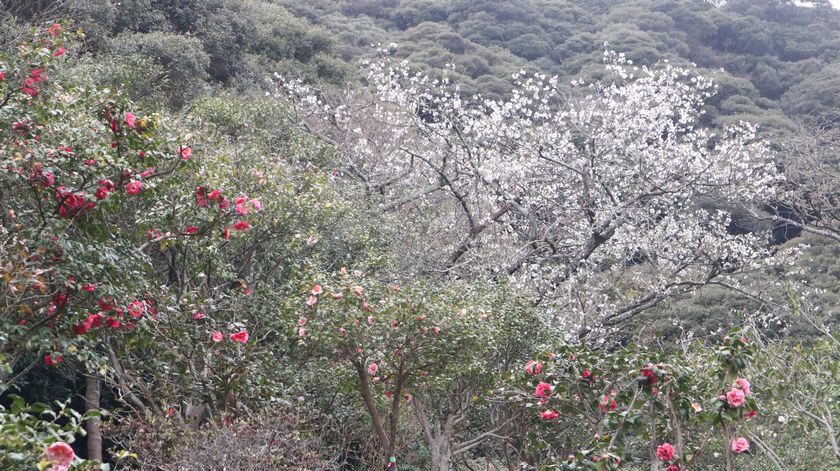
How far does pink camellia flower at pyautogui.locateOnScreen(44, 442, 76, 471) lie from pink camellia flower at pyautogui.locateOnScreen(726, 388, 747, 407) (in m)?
2.56

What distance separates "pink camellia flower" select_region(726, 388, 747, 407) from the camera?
3061 mm

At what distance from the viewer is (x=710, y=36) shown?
28.5 m

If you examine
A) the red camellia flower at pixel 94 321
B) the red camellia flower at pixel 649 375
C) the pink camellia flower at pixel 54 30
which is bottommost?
the red camellia flower at pixel 94 321

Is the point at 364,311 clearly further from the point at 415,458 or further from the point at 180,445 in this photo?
the point at 415,458

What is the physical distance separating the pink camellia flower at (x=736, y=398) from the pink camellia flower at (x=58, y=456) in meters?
2.56

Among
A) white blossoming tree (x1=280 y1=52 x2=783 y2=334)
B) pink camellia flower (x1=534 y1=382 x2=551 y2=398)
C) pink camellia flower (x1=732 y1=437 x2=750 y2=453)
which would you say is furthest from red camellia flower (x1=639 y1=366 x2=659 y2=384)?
white blossoming tree (x1=280 y1=52 x2=783 y2=334)

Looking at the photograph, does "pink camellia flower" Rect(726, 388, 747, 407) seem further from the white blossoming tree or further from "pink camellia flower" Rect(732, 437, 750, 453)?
the white blossoming tree

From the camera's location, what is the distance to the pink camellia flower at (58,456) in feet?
6.18

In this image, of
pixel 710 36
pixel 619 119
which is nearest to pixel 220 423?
pixel 619 119

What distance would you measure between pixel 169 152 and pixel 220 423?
1.83 metres

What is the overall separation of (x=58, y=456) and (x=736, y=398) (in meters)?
2.59

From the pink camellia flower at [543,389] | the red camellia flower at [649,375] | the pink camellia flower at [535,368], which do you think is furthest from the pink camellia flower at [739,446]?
the pink camellia flower at [535,368]

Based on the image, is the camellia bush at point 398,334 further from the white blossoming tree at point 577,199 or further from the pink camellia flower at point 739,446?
the white blossoming tree at point 577,199

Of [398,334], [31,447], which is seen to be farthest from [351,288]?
[31,447]
